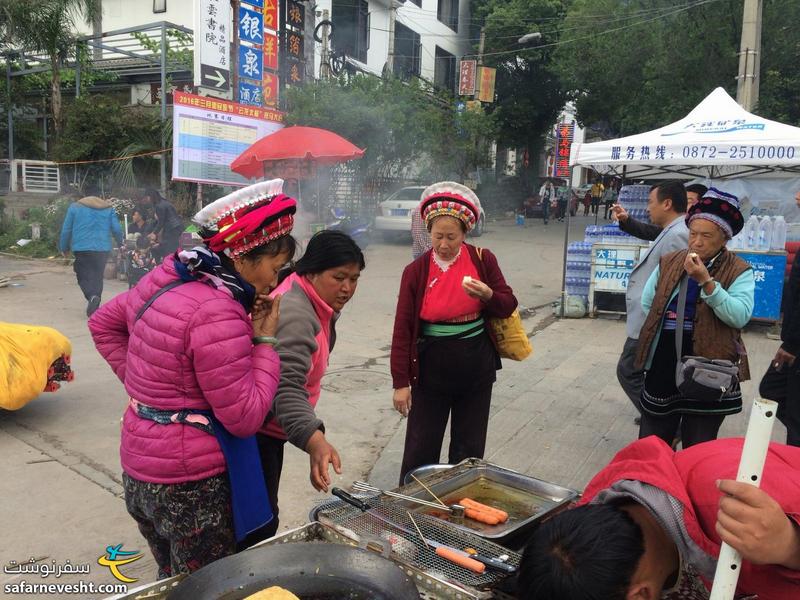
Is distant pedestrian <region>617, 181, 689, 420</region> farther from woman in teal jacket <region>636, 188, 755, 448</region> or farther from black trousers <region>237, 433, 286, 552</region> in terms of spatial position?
black trousers <region>237, 433, 286, 552</region>

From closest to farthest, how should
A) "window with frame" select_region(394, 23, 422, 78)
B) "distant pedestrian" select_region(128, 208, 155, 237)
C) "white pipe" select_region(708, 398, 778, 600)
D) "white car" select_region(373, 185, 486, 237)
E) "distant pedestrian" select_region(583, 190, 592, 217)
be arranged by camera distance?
"white pipe" select_region(708, 398, 778, 600) < "distant pedestrian" select_region(128, 208, 155, 237) < "white car" select_region(373, 185, 486, 237) < "window with frame" select_region(394, 23, 422, 78) < "distant pedestrian" select_region(583, 190, 592, 217)

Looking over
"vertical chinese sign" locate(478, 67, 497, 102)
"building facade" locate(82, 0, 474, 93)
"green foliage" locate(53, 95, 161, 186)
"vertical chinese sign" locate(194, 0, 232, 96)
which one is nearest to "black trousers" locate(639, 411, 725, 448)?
"vertical chinese sign" locate(194, 0, 232, 96)

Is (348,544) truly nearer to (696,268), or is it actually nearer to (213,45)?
(696,268)

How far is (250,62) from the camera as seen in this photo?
1213cm

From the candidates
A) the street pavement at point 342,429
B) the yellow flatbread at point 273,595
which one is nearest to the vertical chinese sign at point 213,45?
the street pavement at point 342,429

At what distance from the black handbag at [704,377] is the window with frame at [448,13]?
28.3 meters

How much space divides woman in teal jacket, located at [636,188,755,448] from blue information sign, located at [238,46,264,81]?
409 inches

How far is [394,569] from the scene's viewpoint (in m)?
1.57

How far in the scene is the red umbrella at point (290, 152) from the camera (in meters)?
10.7

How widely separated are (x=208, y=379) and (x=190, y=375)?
80 millimetres

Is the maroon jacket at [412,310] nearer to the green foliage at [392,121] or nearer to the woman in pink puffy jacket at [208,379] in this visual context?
the woman in pink puffy jacket at [208,379]

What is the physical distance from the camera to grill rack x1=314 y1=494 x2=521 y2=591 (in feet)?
5.65

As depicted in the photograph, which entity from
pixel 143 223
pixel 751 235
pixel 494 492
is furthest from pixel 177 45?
pixel 494 492

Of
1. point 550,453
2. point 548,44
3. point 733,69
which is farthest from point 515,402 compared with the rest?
point 548,44
